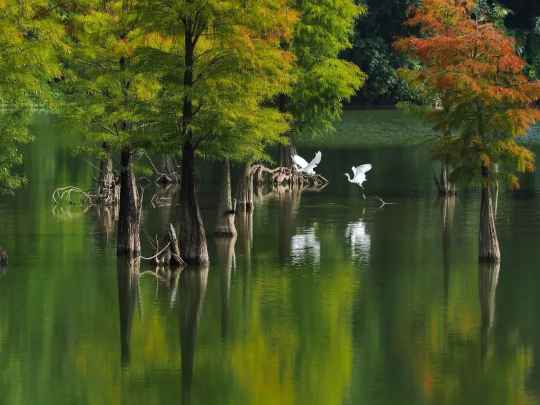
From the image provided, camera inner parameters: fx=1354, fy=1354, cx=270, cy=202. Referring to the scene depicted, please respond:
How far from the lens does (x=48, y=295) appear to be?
35469mm

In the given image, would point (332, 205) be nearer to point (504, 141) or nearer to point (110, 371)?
point (504, 141)

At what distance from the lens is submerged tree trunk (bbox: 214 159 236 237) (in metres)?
45.2

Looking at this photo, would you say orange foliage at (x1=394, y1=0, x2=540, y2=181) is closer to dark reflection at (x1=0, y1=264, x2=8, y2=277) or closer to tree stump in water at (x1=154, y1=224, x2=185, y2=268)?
tree stump in water at (x1=154, y1=224, x2=185, y2=268)

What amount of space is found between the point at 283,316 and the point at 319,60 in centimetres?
2514

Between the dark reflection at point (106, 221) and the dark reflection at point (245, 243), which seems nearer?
the dark reflection at point (245, 243)

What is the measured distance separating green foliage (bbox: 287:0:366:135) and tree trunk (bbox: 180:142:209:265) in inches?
680

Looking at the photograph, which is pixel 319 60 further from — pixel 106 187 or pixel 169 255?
pixel 169 255

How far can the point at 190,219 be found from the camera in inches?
1490

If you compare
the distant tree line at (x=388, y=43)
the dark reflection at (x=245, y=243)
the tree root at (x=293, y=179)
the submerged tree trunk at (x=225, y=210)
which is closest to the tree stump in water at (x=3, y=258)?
the dark reflection at (x=245, y=243)

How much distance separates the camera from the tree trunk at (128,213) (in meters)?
39.9

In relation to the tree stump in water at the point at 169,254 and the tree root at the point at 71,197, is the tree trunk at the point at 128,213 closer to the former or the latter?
the tree stump in water at the point at 169,254

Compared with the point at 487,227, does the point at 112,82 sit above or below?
above

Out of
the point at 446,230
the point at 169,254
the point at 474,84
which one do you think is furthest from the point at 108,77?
the point at 446,230

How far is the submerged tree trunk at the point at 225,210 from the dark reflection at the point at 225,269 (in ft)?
1.53
